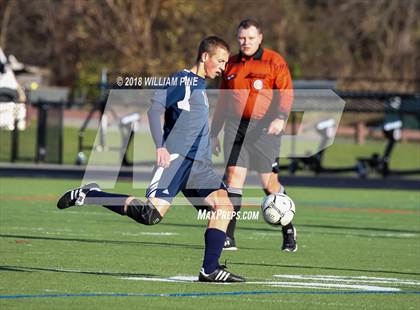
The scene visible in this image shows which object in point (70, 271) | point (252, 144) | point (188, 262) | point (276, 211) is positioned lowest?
point (188, 262)

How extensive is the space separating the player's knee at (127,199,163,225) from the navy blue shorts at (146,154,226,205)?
0.09 m

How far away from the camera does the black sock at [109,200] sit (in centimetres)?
897

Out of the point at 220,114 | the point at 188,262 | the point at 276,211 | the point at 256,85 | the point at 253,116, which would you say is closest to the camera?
the point at 188,262

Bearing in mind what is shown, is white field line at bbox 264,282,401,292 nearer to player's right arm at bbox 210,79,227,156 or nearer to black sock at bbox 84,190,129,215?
black sock at bbox 84,190,129,215

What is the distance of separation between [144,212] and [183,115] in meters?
0.82

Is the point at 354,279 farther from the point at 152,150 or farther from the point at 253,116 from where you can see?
the point at 152,150

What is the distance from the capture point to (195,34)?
Result: 40906mm

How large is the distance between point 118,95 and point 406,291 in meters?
24.0

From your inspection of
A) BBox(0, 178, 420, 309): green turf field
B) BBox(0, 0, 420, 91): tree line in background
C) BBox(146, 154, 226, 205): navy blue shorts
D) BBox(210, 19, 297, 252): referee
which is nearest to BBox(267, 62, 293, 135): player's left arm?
BBox(210, 19, 297, 252): referee

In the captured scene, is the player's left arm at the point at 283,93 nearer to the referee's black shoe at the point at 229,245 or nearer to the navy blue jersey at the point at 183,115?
the referee's black shoe at the point at 229,245

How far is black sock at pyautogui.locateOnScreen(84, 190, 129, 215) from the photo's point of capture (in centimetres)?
897

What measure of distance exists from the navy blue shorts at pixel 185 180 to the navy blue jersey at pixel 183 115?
0.23 feet

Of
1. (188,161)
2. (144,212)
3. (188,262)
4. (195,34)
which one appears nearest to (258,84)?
(188,262)

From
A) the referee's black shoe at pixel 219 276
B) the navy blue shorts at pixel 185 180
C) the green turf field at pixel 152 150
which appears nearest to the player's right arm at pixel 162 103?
the navy blue shorts at pixel 185 180
